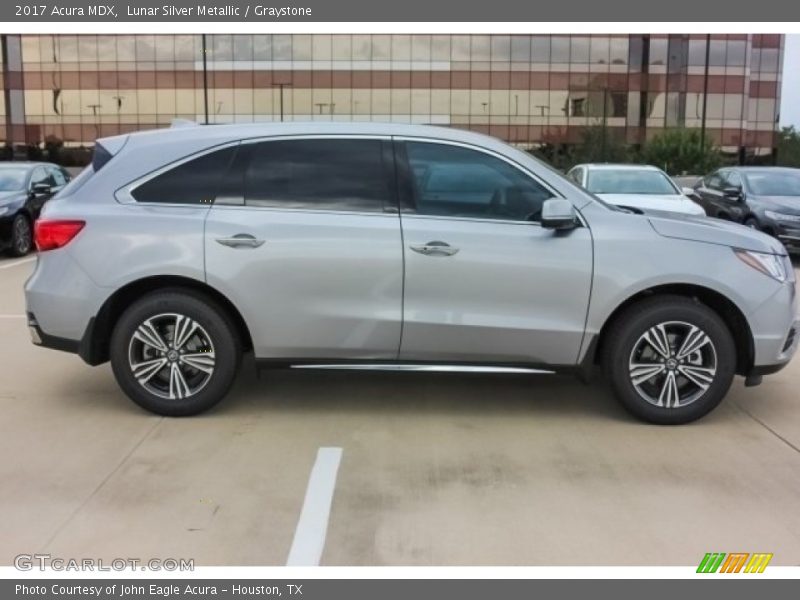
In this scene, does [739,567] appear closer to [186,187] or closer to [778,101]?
[186,187]

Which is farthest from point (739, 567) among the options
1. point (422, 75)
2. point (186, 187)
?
point (422, 75)

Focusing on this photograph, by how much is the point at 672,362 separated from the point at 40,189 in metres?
12.3

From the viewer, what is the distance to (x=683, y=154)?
49656 mm

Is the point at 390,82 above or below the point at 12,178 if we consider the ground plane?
above

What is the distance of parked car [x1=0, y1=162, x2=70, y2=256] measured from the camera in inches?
512

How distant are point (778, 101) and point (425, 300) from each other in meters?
77.3

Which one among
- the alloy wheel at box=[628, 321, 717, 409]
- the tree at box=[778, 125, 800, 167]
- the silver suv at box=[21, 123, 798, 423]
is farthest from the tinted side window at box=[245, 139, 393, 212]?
the tree at box=[778, 125, 800, 167]

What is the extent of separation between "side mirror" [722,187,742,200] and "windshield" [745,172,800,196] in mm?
265

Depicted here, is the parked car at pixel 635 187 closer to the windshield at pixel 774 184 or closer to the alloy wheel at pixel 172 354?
the windshield at pixel 774 184

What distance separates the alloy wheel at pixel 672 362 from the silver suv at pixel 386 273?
0.04ft

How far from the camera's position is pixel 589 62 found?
214 feet

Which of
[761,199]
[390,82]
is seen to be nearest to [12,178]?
[761,199]

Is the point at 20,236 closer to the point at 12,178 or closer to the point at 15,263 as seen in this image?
the point at 15,263

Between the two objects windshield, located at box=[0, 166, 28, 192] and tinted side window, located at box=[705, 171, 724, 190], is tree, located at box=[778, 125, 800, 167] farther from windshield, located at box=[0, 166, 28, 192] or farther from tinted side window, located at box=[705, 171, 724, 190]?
windshield, located at box=[0, 166, 28, 192]
